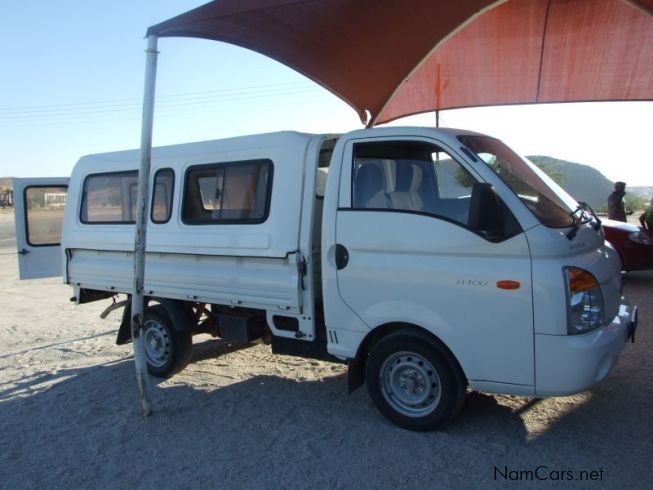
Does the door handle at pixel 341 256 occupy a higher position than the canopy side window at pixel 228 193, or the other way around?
the canopy side window at pixel 228 193

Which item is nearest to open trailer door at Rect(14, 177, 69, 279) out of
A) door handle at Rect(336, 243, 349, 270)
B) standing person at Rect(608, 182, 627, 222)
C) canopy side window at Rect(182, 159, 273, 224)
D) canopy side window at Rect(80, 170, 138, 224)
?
canopy side window at Rect(80, 170, 138, 224)

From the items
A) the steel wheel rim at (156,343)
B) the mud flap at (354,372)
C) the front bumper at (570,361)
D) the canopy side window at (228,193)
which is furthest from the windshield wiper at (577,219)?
the steel wheel rim at (156,343)

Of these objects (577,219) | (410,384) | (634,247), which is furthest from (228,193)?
(634,247)

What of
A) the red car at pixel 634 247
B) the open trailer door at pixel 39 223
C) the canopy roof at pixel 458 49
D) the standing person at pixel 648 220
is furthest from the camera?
the standing person at pixel 648 220

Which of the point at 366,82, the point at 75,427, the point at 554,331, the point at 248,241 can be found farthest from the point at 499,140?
the point at 366,82

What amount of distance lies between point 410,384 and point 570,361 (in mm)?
1192

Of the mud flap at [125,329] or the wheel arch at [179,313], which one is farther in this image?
the mud flap at [125,329]

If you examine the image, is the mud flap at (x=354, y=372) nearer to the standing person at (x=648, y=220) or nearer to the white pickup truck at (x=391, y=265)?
the white pickup truck at (x=391, y=265)

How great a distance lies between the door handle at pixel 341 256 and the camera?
4188mm

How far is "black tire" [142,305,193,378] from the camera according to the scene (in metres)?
5.53

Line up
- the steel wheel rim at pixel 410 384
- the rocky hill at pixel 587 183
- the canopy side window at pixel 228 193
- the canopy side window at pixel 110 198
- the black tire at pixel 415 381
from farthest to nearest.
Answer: the rocky hill at pixel 587 183, the canopy side window at pixel 110 198, the canopy side window at pixel 228 193, the steel wheel rim at pixel 410 384, the black tire at pixel 415 381

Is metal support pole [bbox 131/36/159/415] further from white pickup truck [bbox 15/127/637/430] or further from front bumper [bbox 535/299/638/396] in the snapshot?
front bumper [bbox 535/299/638/396]

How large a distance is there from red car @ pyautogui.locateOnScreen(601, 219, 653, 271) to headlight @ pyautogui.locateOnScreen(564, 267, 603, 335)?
6027 millimetres

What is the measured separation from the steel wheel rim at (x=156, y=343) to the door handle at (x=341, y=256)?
2.33 metres
